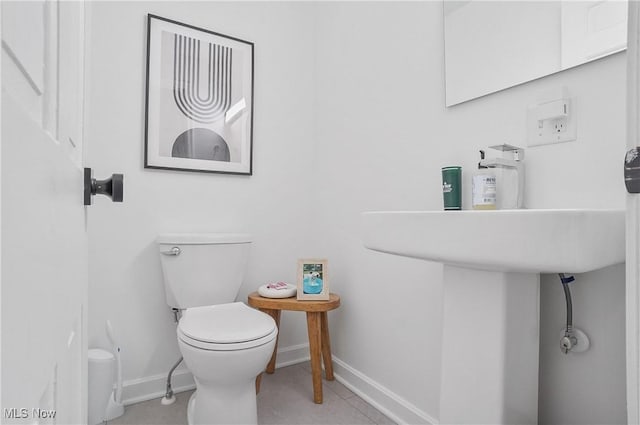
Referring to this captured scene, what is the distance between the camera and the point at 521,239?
0.70 m

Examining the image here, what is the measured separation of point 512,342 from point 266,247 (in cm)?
145

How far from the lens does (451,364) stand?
1.03m

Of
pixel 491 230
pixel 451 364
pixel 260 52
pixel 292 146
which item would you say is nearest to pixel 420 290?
pixel 451 364

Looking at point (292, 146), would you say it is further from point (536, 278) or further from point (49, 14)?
point (49, 14)

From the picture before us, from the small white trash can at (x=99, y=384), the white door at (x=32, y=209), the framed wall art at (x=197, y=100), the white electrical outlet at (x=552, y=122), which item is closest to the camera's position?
the white door at (x=32, y=209)

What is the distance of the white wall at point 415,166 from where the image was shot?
100 cm

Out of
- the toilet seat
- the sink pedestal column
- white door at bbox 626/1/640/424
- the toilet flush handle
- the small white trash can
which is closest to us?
white door at bbox 626/1/640/424

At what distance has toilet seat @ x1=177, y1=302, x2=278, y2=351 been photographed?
1.31m

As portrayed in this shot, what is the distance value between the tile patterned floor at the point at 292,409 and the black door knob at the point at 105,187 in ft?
4.30

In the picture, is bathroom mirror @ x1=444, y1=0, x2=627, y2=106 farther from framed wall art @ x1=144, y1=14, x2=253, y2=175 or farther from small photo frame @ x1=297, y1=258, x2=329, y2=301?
framed wall art @ x1=144, y1=14, x2=253, y2=175

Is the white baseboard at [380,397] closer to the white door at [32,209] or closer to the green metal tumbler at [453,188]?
the green metal tumbler at [453,188]

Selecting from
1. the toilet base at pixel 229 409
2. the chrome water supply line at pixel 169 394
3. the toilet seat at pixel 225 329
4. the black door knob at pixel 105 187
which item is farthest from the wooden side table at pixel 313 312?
the black door knob at pixel 105 187

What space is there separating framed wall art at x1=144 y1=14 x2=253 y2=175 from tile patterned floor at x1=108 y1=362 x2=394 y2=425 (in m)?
1.12

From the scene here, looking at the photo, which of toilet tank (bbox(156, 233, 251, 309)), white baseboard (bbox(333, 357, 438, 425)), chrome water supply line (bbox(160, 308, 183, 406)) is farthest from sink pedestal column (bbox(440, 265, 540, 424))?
chrome water supply line (bbox(160, 308, 183, 406))
